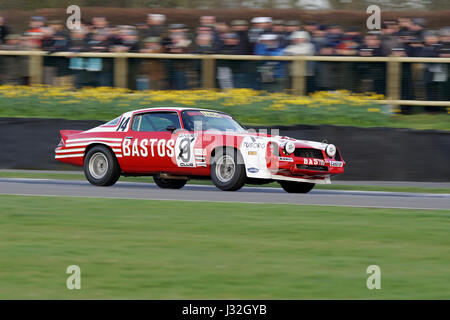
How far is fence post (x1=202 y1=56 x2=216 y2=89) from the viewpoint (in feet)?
60.1

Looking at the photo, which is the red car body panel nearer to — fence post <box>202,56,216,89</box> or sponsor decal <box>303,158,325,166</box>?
Answer: sponsor decal <box>303,158,325,166</box>

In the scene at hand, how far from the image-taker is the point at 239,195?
490 inches

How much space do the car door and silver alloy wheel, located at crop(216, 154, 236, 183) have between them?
735mm

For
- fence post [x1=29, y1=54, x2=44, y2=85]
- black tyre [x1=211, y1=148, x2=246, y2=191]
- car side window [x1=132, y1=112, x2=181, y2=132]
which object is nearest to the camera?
black tyre [x1=211, y1=148, x2=246, y2=191]

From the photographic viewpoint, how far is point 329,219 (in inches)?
393

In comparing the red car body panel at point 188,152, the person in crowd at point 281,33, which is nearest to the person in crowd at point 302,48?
the person in crowd at point 281,33

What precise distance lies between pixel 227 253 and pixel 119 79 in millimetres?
11653

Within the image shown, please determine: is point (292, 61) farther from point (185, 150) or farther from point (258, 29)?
point (185, 150)

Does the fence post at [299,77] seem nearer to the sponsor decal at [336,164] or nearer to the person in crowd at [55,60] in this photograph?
the sponsor decal at [336,164]

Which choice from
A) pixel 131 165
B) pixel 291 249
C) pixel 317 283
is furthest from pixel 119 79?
pixel 317 283

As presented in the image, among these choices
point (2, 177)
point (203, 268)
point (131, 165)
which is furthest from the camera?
point (2, 177)

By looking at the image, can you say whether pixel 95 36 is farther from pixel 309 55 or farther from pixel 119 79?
pixel 309 55

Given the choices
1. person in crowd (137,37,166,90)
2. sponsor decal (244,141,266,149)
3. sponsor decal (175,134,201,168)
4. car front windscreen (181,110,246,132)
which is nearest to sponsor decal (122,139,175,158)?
sponsor decal (175,134,201,168)

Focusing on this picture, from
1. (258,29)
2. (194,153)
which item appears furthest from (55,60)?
(194,153)
